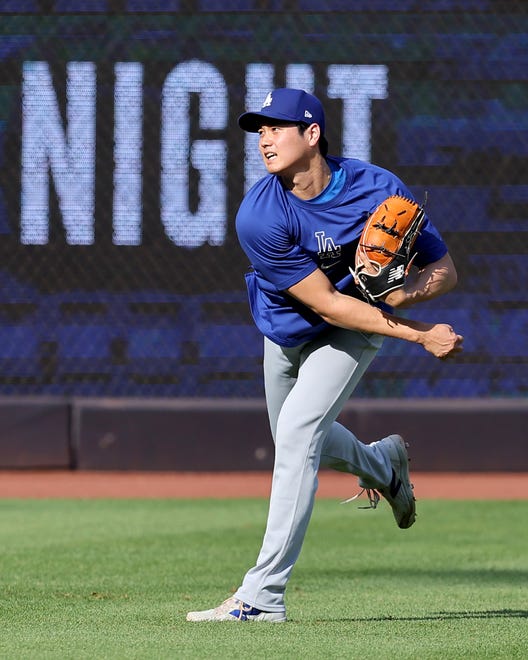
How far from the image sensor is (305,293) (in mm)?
3908

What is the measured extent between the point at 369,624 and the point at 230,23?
624cm

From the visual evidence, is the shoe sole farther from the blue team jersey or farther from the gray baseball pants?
the blue team jersey

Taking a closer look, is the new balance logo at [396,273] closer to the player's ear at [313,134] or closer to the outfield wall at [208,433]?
the player's ear at [313,134]

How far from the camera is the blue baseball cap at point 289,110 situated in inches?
155

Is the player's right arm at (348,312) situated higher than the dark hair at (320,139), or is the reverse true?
the dark hair at (320,139)

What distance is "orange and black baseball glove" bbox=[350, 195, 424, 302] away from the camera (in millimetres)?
3811

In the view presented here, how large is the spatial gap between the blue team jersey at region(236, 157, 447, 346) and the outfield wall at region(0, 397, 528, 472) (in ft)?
16.7

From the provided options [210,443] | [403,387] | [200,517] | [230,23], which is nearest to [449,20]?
[230,23]

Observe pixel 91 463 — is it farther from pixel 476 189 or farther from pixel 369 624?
pixel 369 624

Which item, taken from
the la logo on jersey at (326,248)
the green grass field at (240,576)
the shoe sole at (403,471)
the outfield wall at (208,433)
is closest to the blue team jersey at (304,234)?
the la logo on jersey at (326,248)

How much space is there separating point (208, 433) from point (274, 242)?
543 centimetres

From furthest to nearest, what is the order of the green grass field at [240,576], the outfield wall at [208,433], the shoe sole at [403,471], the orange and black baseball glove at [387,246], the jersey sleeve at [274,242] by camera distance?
the outfield wall at [208,433]
the shoe sole at [403,471]
the jersey sleeve at [274,242]
the orange and black baseball glove at [387,246]
the green grass field at [240,576]

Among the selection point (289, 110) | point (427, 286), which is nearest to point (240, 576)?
point (427, 286)

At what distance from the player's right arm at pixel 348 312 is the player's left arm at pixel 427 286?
0.09 m
